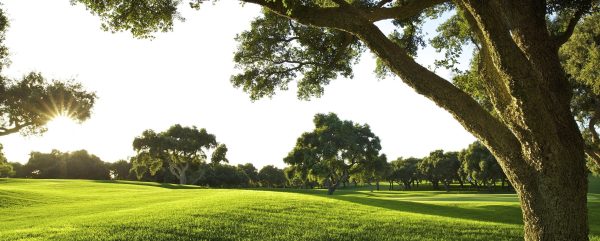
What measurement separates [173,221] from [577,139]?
1314 centimetres

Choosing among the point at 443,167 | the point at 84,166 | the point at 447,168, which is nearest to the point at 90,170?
the point at 84,166

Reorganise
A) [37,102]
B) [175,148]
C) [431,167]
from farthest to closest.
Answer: [431,167] < [175,148] < [37,102]

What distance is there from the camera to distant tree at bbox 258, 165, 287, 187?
492 ft

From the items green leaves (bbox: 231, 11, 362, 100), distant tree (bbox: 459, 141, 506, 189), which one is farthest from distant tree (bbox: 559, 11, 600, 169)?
distant tree (bbox: 459, 141, 506, 189)

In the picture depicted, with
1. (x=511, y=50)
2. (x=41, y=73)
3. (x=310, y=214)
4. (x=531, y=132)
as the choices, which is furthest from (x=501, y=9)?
(x=41, y=73)

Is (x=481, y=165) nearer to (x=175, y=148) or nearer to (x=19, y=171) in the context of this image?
(x=175, y=148)

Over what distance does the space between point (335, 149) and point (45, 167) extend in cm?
8490

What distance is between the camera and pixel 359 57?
15.8 metres

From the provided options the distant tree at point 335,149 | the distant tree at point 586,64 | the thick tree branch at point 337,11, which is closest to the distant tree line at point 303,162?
the distant tree at point 335,149

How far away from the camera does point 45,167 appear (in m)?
107

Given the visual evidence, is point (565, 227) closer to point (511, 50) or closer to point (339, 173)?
point (511, 50)

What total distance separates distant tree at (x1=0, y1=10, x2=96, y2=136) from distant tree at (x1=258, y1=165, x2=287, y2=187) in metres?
114

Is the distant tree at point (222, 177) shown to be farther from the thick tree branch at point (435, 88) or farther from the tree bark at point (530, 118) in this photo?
the tree bark at point (530, 118)

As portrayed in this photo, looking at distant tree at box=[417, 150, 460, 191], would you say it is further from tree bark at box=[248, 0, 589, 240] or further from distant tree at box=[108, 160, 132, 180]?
tree bark at box=[248, 0, 589, 240]
